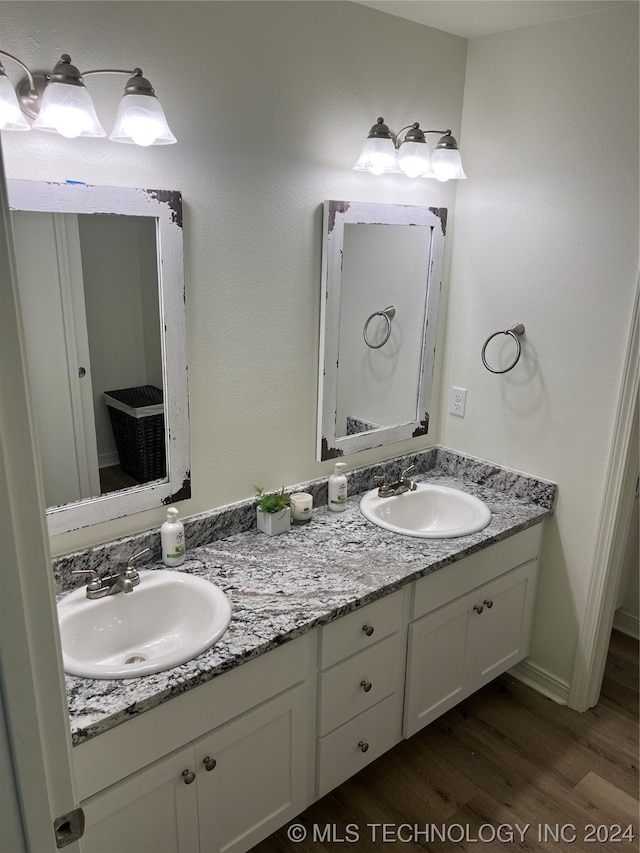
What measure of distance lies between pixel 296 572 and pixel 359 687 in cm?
39

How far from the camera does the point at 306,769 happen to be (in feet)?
5.95

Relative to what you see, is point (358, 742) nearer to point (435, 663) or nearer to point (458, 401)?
point (435, 663)

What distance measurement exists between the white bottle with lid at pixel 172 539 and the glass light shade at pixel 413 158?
1.30m

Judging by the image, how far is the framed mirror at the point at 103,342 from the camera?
155 centimetres

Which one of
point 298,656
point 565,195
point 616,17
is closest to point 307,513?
point 298,656

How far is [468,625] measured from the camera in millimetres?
2211

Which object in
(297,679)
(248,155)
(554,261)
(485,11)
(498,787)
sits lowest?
(498,787)

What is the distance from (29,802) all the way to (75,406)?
3.53 ft

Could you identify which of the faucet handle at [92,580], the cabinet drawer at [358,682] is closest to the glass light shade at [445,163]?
the cabinet drawer at [358,682]

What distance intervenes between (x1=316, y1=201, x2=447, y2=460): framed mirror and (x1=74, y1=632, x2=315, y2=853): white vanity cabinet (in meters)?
0.88

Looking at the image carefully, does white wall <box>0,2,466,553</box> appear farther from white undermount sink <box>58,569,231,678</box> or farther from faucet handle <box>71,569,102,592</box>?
white undermount sink <box>58,569,231,678</box>

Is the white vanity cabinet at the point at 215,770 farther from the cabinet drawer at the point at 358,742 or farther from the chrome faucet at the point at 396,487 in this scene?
the chrome faucet at the point at 396,487

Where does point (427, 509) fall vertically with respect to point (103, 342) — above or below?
below

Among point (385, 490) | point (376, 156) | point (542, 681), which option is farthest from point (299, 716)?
point (376, 156)
